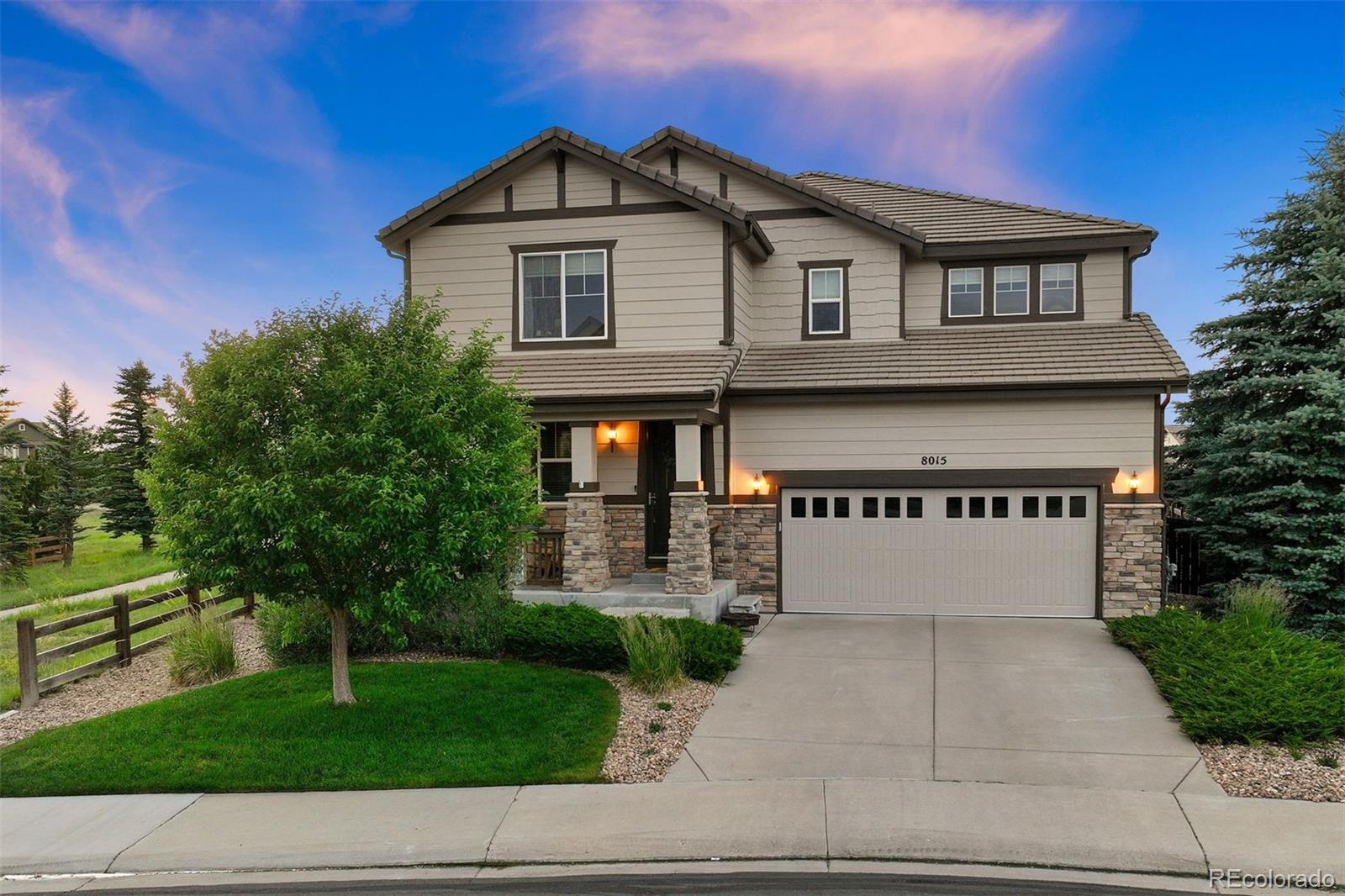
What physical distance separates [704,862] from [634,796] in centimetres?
109

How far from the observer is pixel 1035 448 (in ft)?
42.0

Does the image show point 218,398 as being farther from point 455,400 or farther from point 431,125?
point 431,125

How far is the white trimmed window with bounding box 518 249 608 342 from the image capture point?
45.0 ft

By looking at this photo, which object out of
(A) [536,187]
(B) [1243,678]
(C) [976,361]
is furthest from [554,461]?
(B) [1243,678]

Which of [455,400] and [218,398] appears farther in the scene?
[455,400]

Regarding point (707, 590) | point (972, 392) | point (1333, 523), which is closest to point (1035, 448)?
point (972, 392)

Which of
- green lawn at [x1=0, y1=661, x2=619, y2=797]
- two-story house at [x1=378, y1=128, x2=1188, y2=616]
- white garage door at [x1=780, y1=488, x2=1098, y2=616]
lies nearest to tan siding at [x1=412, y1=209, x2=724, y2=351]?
two-story house at [x1=378, y1=128, x2=1188, y2=616]

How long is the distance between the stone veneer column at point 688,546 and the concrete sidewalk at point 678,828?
18.4ft

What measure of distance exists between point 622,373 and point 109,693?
784cm

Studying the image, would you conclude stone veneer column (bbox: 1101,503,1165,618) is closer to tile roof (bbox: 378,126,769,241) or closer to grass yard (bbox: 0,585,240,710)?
tile roof (bbox: 378,126,769,241)

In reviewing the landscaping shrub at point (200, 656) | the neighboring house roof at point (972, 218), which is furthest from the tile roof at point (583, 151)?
the landscaping shrub at point (200, 656)

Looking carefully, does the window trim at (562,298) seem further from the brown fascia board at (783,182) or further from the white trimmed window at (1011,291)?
the white trimmed window at (1011,291)

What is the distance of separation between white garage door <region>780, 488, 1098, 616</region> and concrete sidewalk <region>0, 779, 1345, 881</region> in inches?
269

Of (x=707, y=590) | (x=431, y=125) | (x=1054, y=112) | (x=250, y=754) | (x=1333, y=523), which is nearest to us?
(x=250, y=754)
